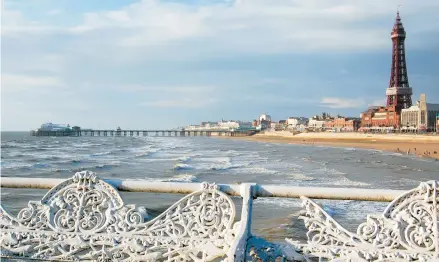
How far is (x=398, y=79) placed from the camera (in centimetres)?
10112

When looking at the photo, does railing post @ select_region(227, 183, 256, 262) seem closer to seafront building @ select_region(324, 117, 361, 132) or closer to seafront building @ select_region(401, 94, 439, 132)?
seafront building @ select_region(401, 94, 439, 132)

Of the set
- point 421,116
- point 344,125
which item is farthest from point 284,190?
point 344,125

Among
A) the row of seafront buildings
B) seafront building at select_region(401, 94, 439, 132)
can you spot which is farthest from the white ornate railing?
seafront building at select_region(401, 94, 439, 132)

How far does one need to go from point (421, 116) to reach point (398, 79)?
365 inches

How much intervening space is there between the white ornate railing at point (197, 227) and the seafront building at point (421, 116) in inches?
3963

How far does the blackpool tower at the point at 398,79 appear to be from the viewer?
101125 millimetres

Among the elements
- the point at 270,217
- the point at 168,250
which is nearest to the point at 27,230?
the point at 168,250

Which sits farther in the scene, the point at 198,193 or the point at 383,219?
the point at 198,193

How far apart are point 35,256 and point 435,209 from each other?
2405 mm

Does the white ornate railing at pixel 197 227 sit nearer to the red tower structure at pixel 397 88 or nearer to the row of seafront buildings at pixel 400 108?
the row of seafront buildings at pixel 400 108

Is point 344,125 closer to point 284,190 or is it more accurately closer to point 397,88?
point 397,88

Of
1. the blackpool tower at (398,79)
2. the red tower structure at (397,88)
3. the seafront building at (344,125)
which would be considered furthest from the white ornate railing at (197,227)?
the seafront building at (344,125)

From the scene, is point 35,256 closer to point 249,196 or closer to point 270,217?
point 249,196

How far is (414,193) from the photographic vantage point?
2.73 meters
